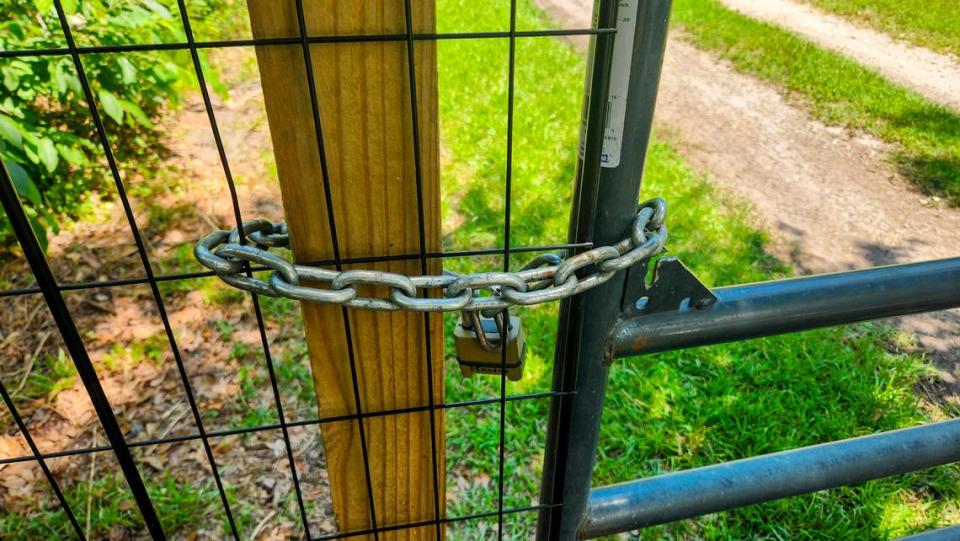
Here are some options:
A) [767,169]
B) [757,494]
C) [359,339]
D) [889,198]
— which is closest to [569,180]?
[767,169]

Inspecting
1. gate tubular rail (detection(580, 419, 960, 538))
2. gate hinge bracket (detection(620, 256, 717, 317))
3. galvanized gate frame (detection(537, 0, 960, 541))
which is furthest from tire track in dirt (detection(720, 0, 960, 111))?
gate hinge bracket (detection(620, 256, 717, 317))

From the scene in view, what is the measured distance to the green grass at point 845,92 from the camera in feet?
15.0

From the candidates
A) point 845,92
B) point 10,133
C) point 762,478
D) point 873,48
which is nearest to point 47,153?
point 10,133

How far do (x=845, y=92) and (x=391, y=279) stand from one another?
5.87 m

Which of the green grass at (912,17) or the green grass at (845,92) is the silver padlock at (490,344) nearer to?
the green grass at (845,92)

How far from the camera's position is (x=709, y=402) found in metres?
2.64

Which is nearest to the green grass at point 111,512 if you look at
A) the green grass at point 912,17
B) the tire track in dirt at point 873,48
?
the tire track in dirt at point 873,48

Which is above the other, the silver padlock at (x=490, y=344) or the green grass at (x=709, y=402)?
the silver padlock at (x=490, y=344)

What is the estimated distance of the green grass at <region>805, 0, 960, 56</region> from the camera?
6551mm

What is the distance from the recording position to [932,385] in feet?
9.27

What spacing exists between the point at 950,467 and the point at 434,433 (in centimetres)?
233

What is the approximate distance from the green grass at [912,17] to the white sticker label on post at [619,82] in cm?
721

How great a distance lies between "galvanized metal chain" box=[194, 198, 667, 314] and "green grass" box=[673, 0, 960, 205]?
4.44m

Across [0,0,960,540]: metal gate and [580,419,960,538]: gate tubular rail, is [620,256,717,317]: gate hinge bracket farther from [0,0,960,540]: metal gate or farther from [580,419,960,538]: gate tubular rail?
[580,419,960,538]: gate tubular rail
